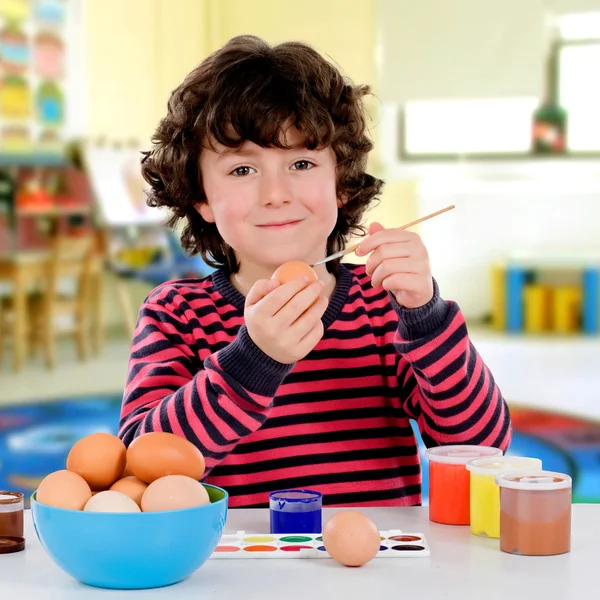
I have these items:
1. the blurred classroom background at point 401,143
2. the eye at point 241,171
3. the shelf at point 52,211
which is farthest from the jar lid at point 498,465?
the shelf at point 52,211

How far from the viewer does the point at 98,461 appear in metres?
0.83

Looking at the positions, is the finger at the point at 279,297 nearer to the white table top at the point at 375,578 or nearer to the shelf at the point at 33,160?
the white table top at the point at 375,578

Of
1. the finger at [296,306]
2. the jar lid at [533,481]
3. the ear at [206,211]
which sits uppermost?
the ear at [206,211]

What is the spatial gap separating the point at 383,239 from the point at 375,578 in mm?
334

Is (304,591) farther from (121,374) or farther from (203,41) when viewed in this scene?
(203,41)

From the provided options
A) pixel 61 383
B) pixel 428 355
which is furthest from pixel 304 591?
pixel 61 383

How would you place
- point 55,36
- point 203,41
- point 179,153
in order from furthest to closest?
point 203,41 → point 55,36 → point 179,153

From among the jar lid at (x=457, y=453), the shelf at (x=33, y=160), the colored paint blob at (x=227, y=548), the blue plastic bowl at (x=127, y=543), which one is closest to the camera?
the blue plastic bowl at (x=127, y=543)

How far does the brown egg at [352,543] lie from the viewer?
2.64 feet

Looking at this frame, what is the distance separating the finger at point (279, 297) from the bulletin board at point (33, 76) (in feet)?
18.3

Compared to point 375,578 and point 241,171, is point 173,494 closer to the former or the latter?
point 375,578

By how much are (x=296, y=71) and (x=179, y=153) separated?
0.19 metres

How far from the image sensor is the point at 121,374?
5.25 m

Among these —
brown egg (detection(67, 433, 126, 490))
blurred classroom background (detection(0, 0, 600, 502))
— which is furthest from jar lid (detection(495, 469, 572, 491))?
blurred classroom background (detection(0, 0, 600, 502))
